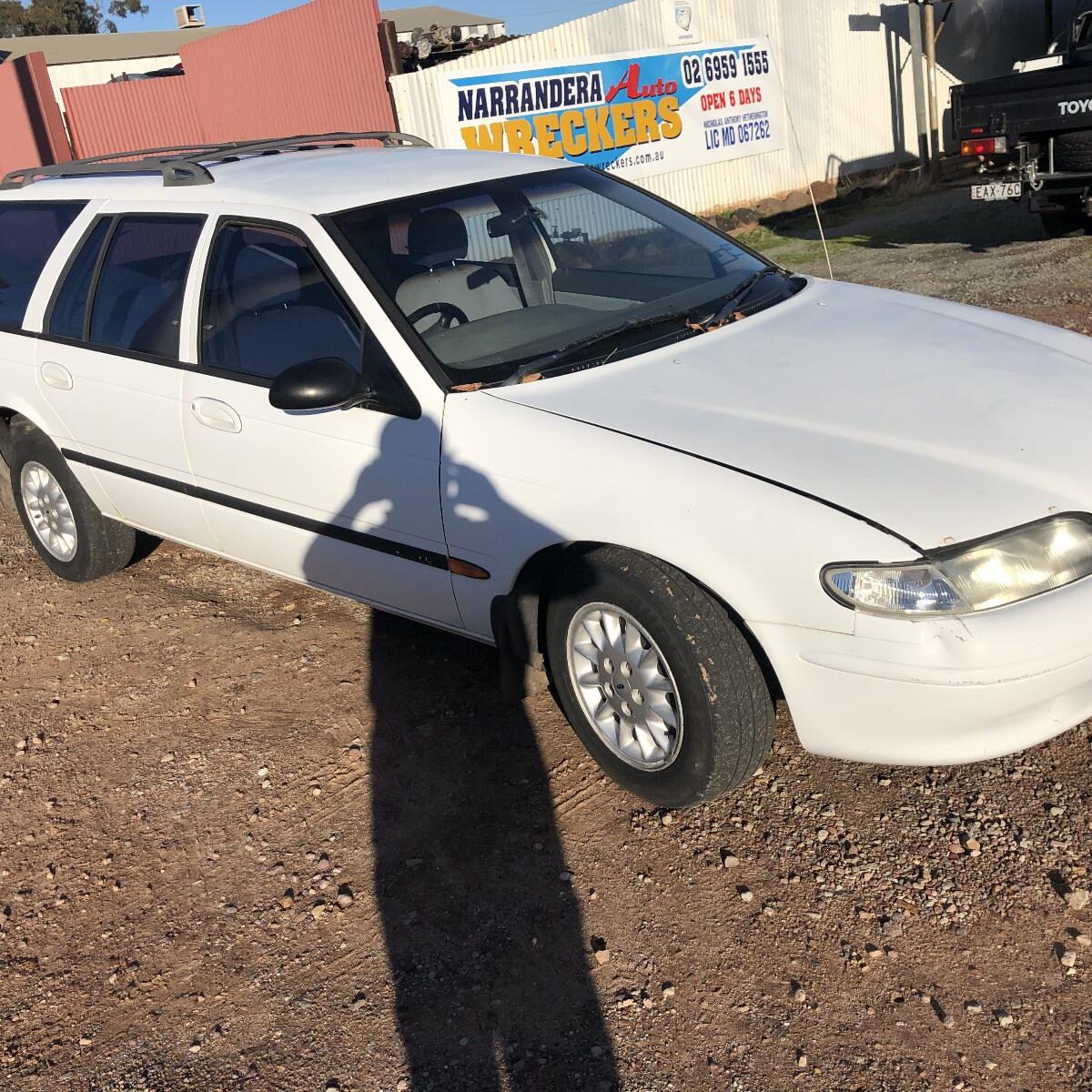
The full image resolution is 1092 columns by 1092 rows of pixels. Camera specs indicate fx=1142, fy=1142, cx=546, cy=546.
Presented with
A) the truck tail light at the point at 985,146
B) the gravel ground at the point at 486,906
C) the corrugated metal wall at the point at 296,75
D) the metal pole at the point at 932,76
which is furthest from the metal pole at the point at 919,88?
the gravel ground at the point at 486,906

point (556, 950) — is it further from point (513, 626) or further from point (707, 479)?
point (707, 479)

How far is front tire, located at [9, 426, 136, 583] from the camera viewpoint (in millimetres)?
5082

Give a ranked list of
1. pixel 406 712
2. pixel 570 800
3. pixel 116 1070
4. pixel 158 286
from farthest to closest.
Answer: pixel 158 286
pixel 406 712
pixel 570 800
pixel 116 1070

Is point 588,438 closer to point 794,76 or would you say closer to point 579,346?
point 579,346

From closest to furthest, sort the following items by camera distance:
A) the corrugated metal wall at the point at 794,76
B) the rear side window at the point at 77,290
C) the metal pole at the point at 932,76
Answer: the rear side window at the point at 77,290 < the corrugated metal wall at the point at 794,76 < the metal pole at the point at 932,76

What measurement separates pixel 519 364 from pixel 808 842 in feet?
5.33

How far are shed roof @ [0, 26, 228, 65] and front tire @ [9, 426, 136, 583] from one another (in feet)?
91.4

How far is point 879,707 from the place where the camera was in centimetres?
271

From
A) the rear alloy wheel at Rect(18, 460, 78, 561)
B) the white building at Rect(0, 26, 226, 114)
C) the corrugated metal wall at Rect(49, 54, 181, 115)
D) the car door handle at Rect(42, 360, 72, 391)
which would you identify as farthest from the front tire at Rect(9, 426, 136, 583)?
the corrugated metal wall at Rect(49, 54, 181, 115)

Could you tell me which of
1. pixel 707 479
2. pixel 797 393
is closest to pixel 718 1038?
pixel 707 479

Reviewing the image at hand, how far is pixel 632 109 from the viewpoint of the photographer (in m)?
14.5

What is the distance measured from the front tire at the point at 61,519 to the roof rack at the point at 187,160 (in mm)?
1220

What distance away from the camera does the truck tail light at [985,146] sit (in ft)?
34.0

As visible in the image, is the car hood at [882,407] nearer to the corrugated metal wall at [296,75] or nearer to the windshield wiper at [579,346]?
the windshield wiper at [579,346]
